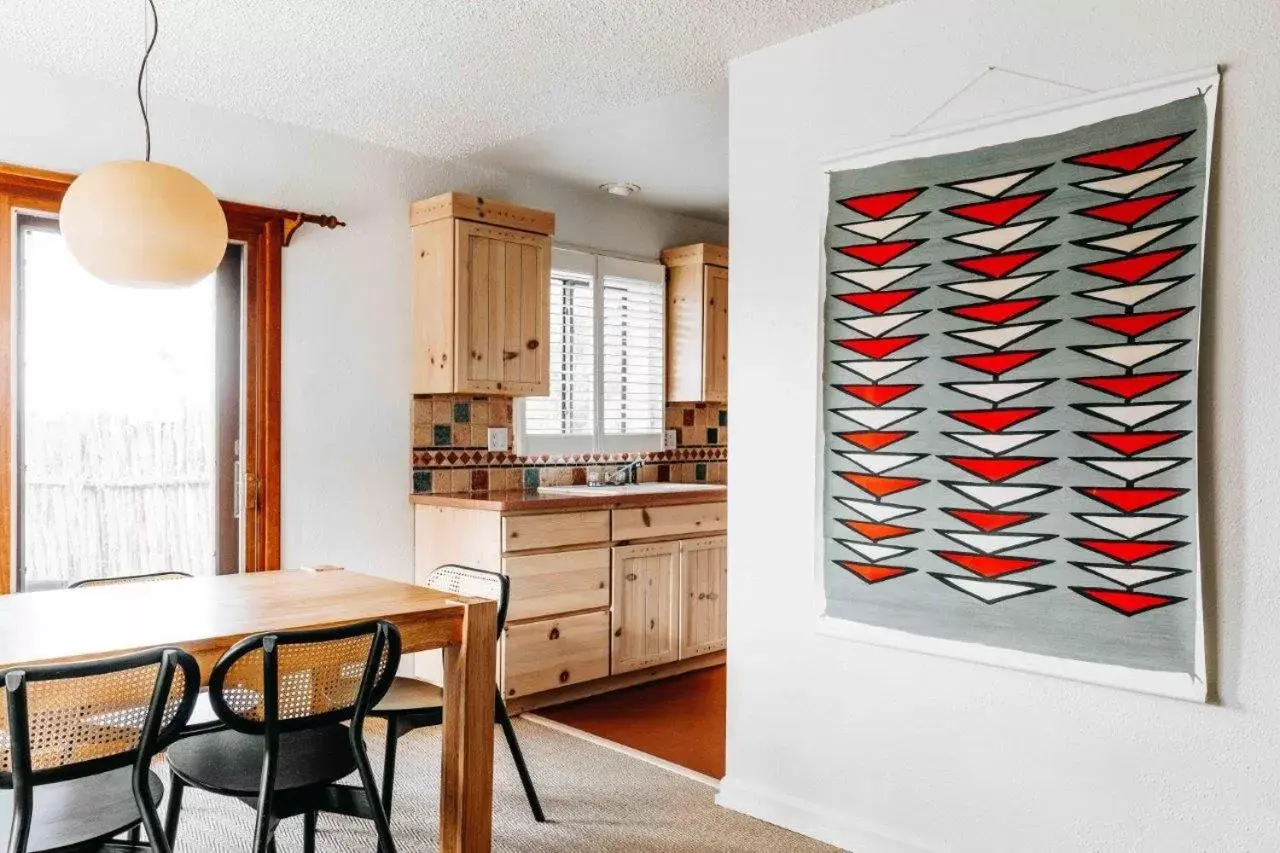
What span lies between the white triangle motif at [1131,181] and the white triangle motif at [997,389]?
47 centimetres

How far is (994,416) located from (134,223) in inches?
80.7

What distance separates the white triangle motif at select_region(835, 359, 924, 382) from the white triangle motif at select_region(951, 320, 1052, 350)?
151 millimetres

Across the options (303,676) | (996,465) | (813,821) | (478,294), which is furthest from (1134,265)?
(478,294)

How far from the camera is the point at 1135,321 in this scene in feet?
7.38

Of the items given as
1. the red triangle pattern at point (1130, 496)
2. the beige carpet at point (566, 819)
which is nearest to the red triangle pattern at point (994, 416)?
the red triangle pattern at point (1130, 496)

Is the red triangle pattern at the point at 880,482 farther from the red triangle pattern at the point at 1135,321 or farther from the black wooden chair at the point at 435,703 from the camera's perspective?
the black wooden chair at the point at 435,703

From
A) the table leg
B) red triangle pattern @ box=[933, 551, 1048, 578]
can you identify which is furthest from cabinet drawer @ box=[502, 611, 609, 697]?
red triangle pattern @ box=[933, 551, 1048, 578]

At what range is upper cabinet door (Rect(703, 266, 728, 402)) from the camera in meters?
5.41

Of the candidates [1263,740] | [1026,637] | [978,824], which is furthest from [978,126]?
[978,824]

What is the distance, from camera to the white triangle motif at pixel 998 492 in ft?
7.89

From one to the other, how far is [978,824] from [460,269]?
290 centimetres

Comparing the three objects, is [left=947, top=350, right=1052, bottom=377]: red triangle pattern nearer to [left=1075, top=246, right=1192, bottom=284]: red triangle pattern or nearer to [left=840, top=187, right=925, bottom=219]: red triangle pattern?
[left=1075, top=246, right=1192, bottom=284]: red triangle pattern

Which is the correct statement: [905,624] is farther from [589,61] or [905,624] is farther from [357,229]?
[357,229]

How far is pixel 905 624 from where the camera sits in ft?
8.67
